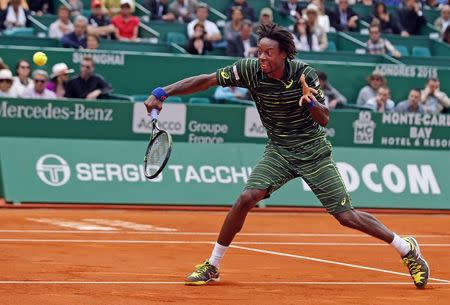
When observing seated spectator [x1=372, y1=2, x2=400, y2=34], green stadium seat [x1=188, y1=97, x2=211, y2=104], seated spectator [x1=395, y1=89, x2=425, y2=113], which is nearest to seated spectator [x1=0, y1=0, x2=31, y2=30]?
green stadium seat [x1=188, y1=97, x2=211, y2=104]

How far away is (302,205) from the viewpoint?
17.0 m

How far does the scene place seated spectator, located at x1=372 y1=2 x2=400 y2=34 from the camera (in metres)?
24.3

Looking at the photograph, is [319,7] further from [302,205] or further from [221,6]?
[302,205]

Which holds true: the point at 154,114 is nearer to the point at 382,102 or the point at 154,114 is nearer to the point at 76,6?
the point at 382,102

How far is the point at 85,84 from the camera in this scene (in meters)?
18.1

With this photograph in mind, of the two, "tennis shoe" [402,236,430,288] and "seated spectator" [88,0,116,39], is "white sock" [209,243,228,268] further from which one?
"seated spectator" [88,0,116,39]

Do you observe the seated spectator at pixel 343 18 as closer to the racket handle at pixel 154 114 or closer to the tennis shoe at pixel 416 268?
the tennis shoe at pixel 416 268

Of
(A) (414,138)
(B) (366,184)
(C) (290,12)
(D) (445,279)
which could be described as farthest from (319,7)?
(D) (445,279)

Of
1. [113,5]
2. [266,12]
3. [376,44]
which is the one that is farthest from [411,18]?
[113,5]

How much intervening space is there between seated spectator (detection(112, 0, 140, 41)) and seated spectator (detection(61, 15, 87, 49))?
1146 mm

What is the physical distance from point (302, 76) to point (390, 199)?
877 cm

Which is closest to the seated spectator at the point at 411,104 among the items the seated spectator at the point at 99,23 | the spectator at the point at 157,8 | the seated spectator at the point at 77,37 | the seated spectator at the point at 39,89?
the spectator at the point at 157,8

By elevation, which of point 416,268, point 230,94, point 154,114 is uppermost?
point 154,114

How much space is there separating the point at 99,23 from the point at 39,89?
3041 millimetres
